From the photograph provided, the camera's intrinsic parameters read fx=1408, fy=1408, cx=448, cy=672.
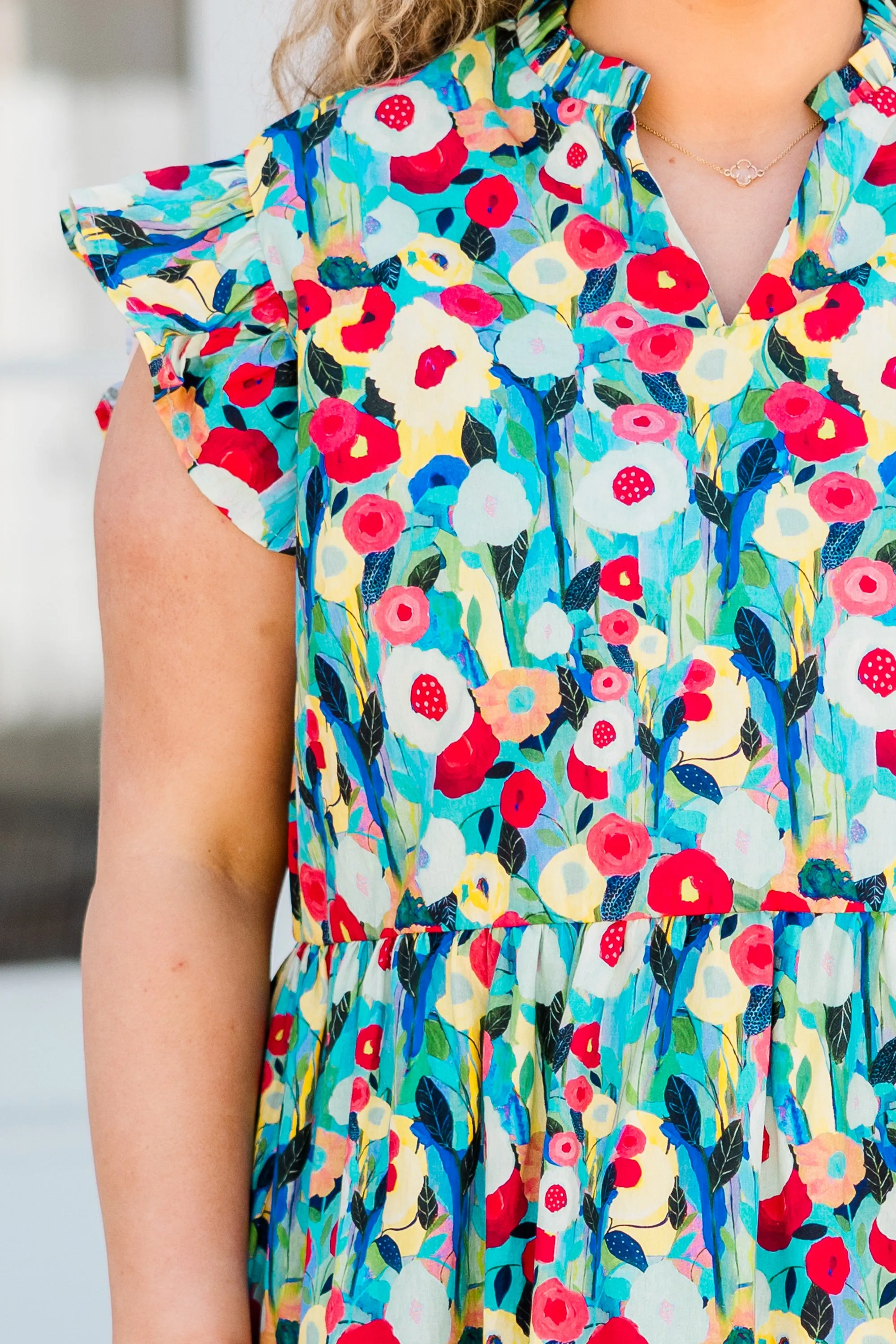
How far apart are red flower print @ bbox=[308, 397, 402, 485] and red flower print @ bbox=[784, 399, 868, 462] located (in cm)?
22

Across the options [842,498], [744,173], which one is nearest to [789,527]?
[842,498]

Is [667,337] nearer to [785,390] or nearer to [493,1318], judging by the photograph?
[785,390]

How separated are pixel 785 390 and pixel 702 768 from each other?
21 centimetres

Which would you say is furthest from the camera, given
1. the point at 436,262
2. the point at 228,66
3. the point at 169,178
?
the point at 228,66

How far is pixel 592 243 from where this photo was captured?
81cm

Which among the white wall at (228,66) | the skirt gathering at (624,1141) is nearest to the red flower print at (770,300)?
the skirt gathering at (624,1141)

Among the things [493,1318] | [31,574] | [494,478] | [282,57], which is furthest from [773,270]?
[31,574]

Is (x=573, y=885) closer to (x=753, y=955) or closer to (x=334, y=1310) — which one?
(x=753, y=955)

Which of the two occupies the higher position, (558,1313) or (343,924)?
(343,924)

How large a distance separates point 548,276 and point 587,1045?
431 millimetres

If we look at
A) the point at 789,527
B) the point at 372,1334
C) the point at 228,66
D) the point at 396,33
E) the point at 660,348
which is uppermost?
the point at 228,66

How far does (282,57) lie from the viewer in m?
1.03

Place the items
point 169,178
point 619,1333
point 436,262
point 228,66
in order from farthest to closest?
point 228,66, point 169,178, point 436,262, point 619,1333

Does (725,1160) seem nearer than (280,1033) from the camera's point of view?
Yes
